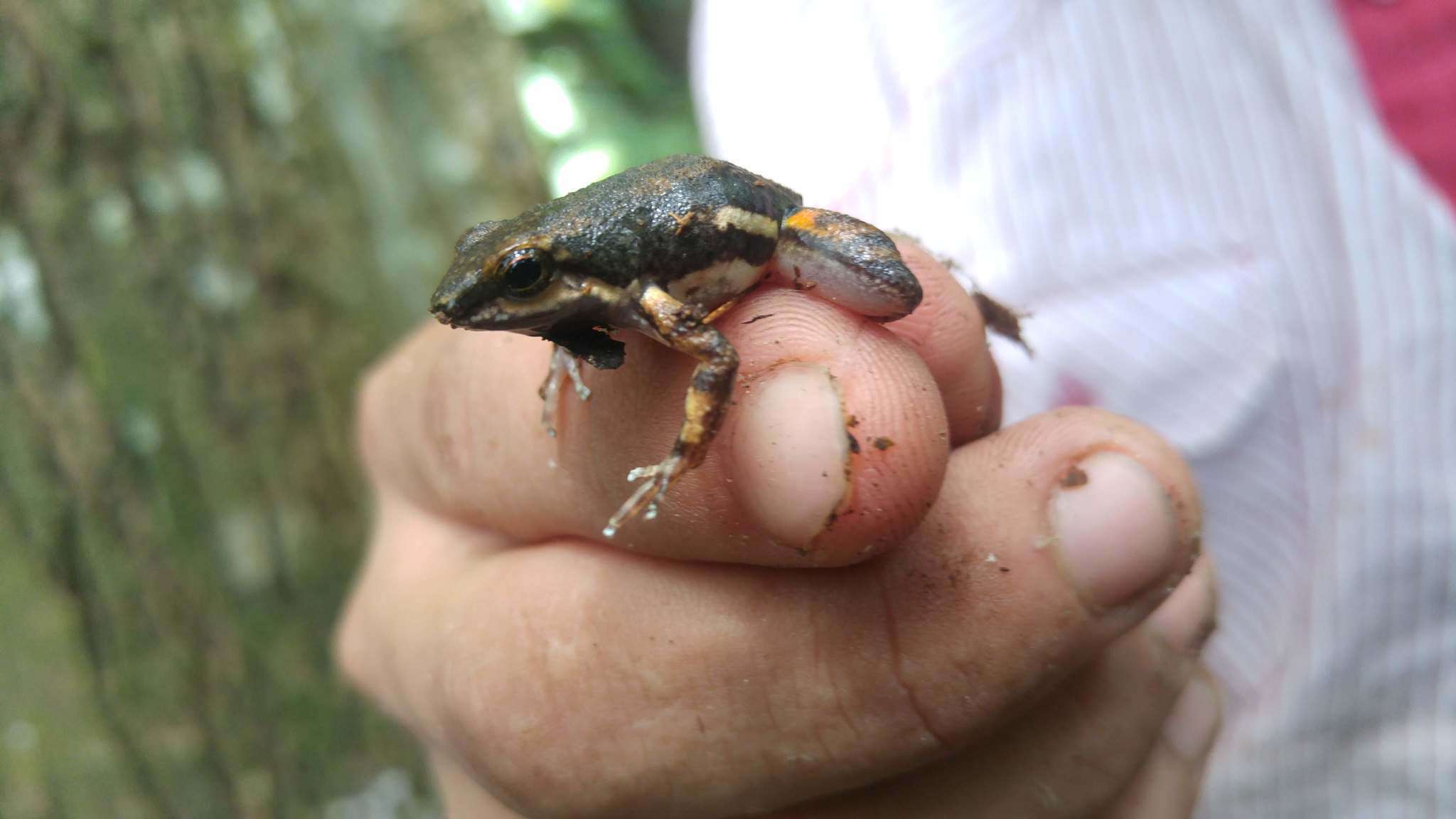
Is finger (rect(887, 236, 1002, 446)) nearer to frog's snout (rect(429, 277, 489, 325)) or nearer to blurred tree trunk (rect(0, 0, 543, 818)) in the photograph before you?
frog's snout (rect(429, 277, 489, 325))

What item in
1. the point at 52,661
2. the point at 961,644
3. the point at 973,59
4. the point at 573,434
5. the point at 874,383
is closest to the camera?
the point at 874,383

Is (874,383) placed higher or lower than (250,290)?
lower

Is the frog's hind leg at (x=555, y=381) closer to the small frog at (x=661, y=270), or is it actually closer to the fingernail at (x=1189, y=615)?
the small frog at (x=661, y=270)

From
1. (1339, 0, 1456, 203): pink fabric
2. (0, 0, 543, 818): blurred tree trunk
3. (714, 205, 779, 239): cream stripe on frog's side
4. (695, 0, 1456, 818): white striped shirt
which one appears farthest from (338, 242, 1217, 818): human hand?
(1339, 0, 1456, 203): pink fabric

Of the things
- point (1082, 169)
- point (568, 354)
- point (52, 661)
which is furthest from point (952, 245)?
point (52, 661)

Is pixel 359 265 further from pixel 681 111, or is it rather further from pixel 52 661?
pixel 681 111

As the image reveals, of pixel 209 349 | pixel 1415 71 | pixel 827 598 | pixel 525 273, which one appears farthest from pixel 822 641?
pixel 209 349

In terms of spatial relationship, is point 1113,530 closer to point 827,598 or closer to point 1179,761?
point 827,598

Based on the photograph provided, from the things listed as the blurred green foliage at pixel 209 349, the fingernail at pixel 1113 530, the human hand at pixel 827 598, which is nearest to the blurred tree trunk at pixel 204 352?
the blurred green foliage at pixel 209 349
